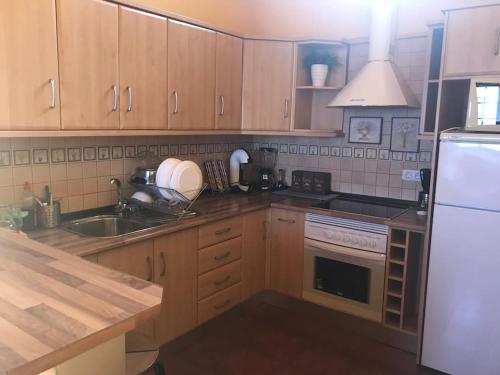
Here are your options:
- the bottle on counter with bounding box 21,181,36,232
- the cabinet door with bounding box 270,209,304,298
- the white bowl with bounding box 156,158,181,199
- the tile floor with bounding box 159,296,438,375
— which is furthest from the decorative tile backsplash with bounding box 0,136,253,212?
the tile floor with bounding box 159,296,438,375

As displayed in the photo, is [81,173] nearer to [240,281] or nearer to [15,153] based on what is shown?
[15,153]

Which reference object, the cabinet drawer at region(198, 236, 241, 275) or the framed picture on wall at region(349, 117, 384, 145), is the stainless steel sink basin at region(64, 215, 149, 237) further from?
the framed picture on wall at region(349, 117, 384, 145)

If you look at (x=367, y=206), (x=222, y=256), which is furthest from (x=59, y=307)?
(x=367, y=206)

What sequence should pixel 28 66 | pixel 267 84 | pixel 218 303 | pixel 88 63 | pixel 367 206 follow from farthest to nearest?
pixel 267 84 → pixel 367 206 → pixel 218 303 → pixel 88 63 → pixel 28 66

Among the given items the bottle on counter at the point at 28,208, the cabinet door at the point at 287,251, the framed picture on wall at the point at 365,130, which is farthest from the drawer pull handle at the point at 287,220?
the bottle on counter at the point at 28,208

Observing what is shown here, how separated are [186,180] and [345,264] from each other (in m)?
1.18

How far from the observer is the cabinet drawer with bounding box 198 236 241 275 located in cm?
262

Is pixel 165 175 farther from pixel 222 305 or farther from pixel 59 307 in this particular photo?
pixel 59 307

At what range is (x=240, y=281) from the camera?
298cm

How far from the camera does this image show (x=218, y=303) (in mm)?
2799

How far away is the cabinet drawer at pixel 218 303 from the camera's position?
8.79 ft

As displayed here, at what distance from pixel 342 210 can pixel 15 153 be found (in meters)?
1.98

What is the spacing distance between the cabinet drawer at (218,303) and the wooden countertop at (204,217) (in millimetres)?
524

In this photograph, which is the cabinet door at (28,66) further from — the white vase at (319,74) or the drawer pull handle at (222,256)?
the white vase at (319,74)
